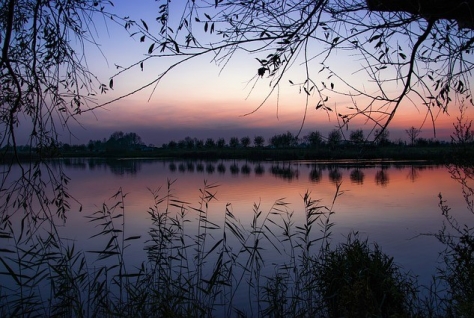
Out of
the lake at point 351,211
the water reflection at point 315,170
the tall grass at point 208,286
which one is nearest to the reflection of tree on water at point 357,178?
the water reflection at point 315,170

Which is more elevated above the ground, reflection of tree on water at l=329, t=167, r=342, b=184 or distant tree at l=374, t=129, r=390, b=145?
distant tree at l=374, t=129, r=390, b=145

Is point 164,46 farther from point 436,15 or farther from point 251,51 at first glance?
point 436,15

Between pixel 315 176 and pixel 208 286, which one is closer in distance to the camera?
pixel 208 286

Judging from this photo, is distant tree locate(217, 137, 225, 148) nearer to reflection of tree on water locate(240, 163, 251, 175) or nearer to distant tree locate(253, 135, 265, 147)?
distant tree locate(253, 135, 265, 147)

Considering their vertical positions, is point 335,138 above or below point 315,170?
above

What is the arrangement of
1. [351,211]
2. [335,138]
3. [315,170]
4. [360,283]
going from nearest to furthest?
[335,138] < [360,283] < [351,211] < [315,170]

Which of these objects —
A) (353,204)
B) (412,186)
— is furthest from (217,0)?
(412,186)

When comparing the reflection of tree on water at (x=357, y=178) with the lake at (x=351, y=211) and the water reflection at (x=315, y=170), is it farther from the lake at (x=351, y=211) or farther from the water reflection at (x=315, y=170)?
the lake at (x=351, y=211)

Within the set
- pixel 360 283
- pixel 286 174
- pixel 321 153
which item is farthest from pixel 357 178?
pixel 360 283

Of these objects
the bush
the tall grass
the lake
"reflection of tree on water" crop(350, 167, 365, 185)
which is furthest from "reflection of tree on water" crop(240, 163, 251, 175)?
the bush

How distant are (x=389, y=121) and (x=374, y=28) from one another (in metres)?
0.70

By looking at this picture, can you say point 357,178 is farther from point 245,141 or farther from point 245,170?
point 245,141

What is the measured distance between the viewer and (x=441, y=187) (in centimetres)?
2100

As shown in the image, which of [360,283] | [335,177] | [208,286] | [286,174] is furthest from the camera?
[286,174]
